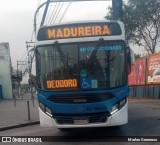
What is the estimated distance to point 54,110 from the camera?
32.8ft

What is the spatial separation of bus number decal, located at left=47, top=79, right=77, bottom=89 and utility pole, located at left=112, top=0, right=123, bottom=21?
6.79 m

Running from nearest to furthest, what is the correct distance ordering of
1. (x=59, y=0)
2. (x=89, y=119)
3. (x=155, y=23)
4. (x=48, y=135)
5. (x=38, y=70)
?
(x=89, y=119), (x=38, y=70), (x=48, y=135), (x=59, y=0), (x=155, y=23)

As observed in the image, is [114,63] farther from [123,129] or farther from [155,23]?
[155,23]

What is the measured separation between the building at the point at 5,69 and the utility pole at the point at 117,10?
Answer: 2656 cm

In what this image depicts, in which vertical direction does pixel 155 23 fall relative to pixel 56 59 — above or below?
above

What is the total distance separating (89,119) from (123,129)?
2332 mm

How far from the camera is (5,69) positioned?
4100 centimetres

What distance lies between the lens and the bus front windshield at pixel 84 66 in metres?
9.95

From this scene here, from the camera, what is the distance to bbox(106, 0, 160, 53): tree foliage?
38344mm

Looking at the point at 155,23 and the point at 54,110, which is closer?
the point at 54,110

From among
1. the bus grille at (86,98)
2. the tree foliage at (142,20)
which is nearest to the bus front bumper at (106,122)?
→ the bus grille at (86,98)

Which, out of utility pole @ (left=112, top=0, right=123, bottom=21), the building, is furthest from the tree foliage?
utility pole @ (left=112, top=0, right=123, bottom=21)

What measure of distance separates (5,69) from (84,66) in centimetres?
→ 3223

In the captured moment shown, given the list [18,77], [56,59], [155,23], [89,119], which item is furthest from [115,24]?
[18,77]
